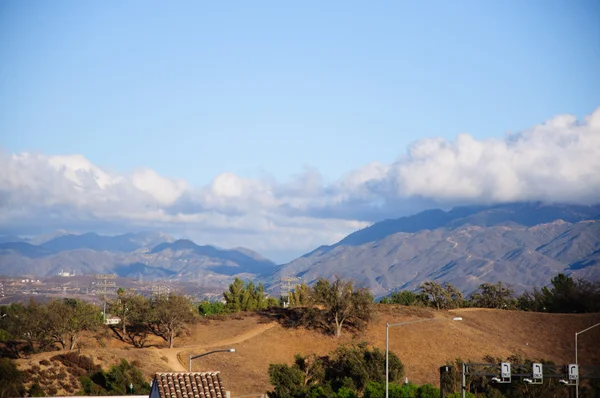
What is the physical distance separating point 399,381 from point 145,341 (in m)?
35.6

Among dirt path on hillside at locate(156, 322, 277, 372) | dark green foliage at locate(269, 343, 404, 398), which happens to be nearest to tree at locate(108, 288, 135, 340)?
dirt path on hillside at locate(156, 322, 277, 372)

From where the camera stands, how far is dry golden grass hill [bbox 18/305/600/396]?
311 feet

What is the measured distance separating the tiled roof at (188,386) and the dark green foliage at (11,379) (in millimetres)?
36050

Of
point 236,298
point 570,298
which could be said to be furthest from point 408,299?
point 570,298

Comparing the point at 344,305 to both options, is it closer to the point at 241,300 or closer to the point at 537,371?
the point at 537,371

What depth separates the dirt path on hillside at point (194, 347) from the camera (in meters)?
94.5

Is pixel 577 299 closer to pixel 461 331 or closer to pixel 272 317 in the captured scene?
pixel 461 331

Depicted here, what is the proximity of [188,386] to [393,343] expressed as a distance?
61607 millimetres

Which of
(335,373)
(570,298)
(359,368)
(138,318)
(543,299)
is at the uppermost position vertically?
(543,299)

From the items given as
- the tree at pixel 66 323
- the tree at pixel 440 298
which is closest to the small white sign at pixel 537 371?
the tree at pixel 66 323

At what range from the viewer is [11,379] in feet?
268

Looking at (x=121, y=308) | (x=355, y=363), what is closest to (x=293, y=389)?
(x=355, y=363)

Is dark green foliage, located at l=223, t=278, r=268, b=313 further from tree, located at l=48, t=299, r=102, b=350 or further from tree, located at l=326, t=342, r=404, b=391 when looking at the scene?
tree, located at l=326, t=342, r=404, b=391

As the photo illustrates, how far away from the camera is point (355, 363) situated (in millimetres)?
88250
